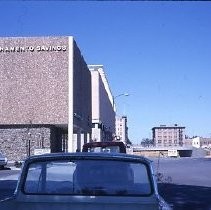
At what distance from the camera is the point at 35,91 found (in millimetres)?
47125

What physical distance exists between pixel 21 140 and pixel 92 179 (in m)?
44.2

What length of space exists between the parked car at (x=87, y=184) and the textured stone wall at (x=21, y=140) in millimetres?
42828

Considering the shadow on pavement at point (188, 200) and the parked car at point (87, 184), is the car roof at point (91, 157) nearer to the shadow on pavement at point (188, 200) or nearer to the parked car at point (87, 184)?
the parked car at point (87, 184)

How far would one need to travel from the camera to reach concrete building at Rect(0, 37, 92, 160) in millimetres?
46656

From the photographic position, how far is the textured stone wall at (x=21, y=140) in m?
47.9

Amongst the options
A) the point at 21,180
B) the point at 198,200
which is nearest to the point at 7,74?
the point at 198,200

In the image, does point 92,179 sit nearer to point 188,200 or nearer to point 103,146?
point 103,146

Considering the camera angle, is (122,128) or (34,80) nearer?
(34,80)

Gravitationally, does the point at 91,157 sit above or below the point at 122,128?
below

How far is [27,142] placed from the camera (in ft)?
158

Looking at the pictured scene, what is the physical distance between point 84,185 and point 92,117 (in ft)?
228

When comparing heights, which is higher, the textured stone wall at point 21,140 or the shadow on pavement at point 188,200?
the textured stone wall at point 21,140

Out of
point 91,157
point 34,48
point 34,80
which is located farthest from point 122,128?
point 91,157

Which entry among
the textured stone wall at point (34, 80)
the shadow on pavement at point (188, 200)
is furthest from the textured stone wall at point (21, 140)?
the shadow on pavement at point (188, 200)
